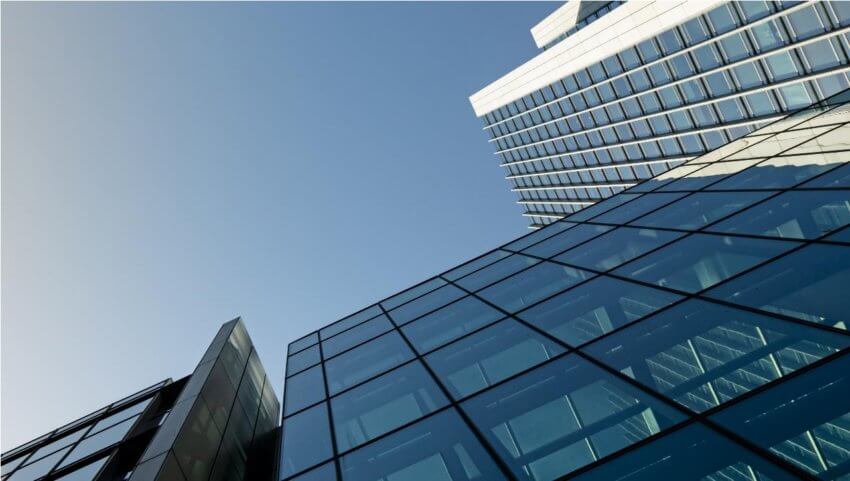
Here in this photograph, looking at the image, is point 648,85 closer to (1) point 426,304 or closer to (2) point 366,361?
(1) point 426,304

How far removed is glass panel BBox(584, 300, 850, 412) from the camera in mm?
6676

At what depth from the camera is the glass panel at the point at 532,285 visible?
42.0ft

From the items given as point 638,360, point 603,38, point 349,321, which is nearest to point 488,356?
point 638,360

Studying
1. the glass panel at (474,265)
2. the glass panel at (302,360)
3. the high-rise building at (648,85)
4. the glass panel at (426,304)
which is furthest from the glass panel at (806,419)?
the high-rise building at (648,85)

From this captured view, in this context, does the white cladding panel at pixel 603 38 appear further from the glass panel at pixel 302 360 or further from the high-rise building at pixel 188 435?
the high-rise building at pixel 188 435

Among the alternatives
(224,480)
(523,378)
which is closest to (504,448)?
(523,378)

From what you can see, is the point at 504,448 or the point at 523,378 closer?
the point at 504,448

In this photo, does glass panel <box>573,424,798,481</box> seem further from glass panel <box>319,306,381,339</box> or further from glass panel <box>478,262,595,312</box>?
glass panel <box>319,306,381,339</box>

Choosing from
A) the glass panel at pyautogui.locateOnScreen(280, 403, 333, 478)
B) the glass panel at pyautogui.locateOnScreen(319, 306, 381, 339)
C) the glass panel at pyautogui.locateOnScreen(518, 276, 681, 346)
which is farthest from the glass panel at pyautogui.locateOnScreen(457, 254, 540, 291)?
the glass panel at pyautogui.locateOnScreen(280, 403, 333, 478)

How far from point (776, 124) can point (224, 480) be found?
814 inches

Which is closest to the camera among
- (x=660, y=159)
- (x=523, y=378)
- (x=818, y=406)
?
(x=818, y=406)

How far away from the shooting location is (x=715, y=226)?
1202 centimetres

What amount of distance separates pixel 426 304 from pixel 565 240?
15.1ft

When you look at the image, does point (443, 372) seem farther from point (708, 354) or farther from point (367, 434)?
point (708, 354)
